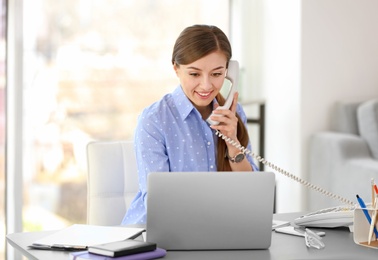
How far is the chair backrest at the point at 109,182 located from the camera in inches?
94.8

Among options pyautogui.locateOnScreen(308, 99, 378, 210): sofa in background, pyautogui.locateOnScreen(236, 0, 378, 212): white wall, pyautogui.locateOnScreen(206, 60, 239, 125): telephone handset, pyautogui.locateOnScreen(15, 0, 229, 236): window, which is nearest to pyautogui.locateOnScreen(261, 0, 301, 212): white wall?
pyautogui.locateOnScreen(236, 0, 378, 212): white wall

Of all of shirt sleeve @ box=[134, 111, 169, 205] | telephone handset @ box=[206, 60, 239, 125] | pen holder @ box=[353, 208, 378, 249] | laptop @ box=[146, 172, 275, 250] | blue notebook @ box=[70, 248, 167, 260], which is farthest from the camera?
telephone handset @ box=[206, 60, 239, 125]

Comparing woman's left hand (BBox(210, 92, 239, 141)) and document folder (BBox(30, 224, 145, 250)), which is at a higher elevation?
woman's left hand (BBox(210, 92, 239, 141))

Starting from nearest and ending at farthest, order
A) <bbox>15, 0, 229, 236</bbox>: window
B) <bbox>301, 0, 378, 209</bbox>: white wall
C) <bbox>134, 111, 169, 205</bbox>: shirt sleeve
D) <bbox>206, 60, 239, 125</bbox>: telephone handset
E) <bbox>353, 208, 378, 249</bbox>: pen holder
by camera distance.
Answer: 1. <bbox>353, 208, 378, 249</bbox>: pen holder
2. <bbox>134, 111, 169, 205</bbox>: shirt sleeve
3. <bbox>206, 60, 239, 125</bbox>: telephone handset
4. <bbox>15, 0, 229, 236</bbox>: window
5. <bbox>301, 0, 378, 209</bbox>: white wall

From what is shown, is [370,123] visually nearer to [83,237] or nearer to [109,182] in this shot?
[109,182]

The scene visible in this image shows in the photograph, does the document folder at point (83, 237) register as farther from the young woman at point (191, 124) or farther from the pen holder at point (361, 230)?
the pen holder at point (361, 230)

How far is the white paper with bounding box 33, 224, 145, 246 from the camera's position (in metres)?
1.77

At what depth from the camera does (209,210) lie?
5.81ft

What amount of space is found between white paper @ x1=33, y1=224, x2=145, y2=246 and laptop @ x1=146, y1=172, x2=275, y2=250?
110mm

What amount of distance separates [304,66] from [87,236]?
9.05ft

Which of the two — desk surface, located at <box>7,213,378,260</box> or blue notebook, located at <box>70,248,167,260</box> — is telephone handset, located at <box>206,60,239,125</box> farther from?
blue notebook, located at <box>70,248,167,260</box>

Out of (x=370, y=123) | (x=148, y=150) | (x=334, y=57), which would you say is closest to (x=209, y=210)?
(x=148, y=150)

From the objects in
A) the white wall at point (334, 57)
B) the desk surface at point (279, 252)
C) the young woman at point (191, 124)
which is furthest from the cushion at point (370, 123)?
the desk surface at point (279, 252)

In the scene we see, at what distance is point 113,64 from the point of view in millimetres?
4176
